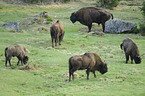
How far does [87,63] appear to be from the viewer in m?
12.9

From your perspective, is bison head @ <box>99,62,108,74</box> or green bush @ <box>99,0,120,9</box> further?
green bush @ <box>99,0,120,9</box>

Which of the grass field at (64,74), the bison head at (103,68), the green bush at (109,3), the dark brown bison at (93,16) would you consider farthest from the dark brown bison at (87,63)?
the green bush at (109,3)

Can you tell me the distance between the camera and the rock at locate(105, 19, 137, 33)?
30.6m

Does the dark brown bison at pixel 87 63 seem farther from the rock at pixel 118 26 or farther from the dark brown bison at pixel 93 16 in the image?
the rock at pixel 118 26

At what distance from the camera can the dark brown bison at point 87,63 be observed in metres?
12.3

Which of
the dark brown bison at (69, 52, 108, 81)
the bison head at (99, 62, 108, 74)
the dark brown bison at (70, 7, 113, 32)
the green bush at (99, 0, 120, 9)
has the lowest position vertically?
the bison head at (99, 62, 108, 74)

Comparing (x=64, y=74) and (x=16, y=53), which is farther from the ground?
(x=16, y=53)

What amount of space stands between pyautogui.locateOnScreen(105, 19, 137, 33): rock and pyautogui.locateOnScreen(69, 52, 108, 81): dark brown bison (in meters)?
17.6

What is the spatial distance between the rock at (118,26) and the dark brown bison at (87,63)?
17620 mm

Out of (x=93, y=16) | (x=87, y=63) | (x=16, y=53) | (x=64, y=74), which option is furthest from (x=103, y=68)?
(x=93, y=16)

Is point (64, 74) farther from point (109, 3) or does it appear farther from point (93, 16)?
point (109, 3)

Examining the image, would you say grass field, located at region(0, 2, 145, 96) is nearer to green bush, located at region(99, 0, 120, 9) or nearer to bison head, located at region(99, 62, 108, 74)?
bison head, located at region(99, 62, 108, 74)

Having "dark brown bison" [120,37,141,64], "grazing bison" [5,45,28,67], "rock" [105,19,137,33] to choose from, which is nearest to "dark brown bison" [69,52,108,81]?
"dark brown bison" [120,37,141,64]

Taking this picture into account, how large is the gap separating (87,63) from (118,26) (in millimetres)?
18848
